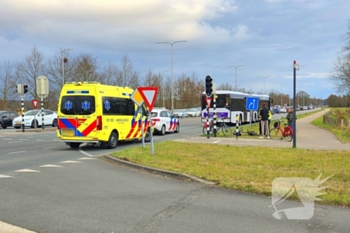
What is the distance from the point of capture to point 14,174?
951cm

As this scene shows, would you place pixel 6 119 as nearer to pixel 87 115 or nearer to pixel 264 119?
pixel 87 115

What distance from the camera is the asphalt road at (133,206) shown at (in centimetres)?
529

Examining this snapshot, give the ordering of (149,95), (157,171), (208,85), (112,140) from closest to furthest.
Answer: (157,171), (149,95), (112,140), (208,85)

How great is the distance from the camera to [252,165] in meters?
10.2

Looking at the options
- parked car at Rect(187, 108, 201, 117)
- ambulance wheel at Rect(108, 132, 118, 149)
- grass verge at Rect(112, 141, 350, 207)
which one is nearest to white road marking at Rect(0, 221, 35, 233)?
grass verge at Rect(112, 141, 350, 207)

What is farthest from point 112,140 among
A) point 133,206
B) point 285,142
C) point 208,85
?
point 133,206

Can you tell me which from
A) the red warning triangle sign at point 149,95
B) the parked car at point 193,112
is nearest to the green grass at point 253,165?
the red warning triangle sign at point 149,95

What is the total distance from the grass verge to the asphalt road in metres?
0.62

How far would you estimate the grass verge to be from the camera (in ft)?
25.0

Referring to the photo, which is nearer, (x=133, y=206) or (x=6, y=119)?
(x=133, y=206)

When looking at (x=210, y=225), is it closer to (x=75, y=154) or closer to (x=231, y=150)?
(x=231, y=150)

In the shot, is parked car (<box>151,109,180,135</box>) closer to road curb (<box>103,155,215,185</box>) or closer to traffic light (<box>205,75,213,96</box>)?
traffic light (<box>205,75,213,96</box>)

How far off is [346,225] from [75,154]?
10.6 metres

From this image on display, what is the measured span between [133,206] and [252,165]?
482cm
